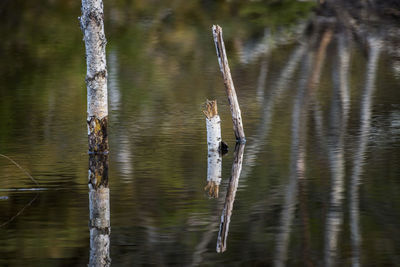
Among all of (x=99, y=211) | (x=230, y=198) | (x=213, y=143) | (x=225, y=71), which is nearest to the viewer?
(x=99, y=211)

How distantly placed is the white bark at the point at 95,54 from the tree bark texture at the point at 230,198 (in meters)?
2.23

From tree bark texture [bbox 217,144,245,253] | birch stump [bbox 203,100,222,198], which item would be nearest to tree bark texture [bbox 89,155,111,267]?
tree bark texture [bbox 217,144,245,253]

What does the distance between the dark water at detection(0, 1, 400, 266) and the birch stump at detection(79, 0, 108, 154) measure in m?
0.76

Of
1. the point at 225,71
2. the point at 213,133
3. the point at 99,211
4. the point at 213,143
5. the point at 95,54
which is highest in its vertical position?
the point at 95,54

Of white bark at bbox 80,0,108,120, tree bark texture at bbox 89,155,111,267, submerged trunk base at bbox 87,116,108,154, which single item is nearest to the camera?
tree bark texture at bbox 89,155,111,267

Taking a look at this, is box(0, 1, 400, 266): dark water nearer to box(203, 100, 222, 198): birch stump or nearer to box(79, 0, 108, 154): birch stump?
box(203, 100, 222, 198): birch stump

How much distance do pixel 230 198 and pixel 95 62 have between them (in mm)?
3637

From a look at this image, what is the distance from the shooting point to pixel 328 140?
16594 millimetres

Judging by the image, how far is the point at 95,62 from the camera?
47.3ft

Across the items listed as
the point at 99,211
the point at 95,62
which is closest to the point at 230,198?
the point at 99,211

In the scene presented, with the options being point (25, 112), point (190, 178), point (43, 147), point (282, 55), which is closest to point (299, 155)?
point (190, 178)

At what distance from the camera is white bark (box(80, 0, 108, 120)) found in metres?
14.2

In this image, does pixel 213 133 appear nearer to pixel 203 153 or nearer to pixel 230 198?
pixel 203 153

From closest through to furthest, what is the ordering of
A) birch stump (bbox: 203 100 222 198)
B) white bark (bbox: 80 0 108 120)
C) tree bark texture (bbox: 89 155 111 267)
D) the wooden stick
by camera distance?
tree bark texture (bbox: 89 155 111 267), birch stump (bbox: 203 100 222 198), white bark (bbox: 80 0 108 120), the wooden stick
